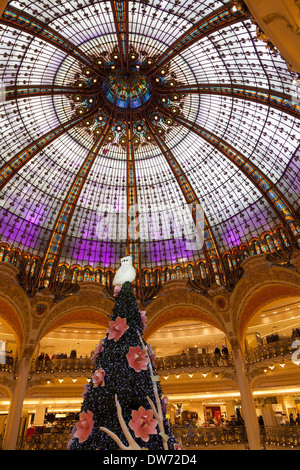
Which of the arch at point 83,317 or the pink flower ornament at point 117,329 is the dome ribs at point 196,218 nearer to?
the arch at point 83,317

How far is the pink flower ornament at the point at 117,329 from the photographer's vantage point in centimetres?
590

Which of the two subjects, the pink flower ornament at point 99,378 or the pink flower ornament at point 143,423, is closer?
the pink flower ornament at point 143,423

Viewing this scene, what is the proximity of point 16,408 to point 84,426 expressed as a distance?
18638 mm

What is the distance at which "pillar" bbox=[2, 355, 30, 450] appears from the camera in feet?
62.5

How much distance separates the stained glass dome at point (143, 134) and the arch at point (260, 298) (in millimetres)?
2873

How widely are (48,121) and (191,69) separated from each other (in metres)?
10.0

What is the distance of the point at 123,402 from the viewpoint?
5129 millimetres

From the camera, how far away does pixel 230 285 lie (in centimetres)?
2341

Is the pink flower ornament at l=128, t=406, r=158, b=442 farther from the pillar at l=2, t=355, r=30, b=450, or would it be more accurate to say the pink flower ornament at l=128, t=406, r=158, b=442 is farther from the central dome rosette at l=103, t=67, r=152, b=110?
the central dome rosette at l=103, t=67, r=152, b=110

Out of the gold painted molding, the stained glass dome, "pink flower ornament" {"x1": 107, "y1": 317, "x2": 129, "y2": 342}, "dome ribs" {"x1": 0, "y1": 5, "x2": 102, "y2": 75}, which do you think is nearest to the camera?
the gold painted molding

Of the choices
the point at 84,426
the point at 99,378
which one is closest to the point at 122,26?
the point at 99,378

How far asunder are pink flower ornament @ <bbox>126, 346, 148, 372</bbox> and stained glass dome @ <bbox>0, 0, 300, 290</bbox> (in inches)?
622

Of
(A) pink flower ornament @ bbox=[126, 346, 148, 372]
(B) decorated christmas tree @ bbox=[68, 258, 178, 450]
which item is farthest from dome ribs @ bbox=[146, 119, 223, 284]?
(A) pink flower ornament @ bbox=[126, 346, 148, 372]

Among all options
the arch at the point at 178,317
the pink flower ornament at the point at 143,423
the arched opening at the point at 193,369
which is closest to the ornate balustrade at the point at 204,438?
the arched opening at the point at 193,369
